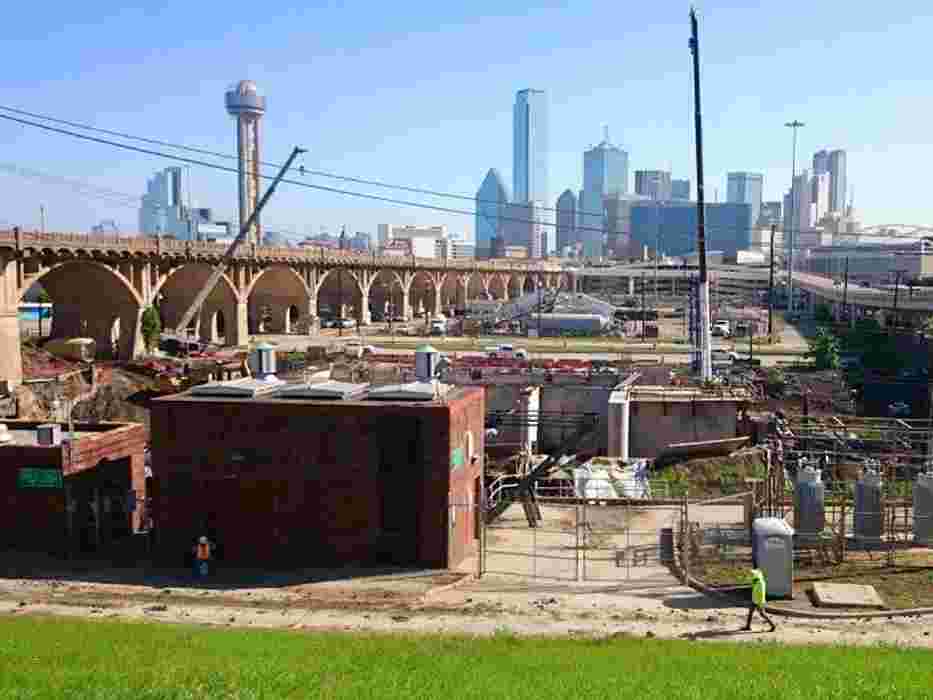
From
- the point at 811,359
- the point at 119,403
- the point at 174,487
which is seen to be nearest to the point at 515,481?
the point at 174,487

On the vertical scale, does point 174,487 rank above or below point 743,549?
above

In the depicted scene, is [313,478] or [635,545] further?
[635,545]

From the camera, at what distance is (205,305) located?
253 feet

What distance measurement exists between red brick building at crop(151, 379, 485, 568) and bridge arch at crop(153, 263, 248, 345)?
53.8 metres

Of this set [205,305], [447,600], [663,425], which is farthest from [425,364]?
[205,305]

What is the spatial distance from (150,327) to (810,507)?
51228 millimetres

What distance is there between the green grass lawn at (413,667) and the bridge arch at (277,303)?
242ft

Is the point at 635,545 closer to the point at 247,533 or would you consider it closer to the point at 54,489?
the point at 247,533

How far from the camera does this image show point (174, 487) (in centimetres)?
2088

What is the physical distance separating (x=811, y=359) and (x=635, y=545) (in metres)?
41.0

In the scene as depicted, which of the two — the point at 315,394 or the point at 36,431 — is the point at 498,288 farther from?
the point at 315,394

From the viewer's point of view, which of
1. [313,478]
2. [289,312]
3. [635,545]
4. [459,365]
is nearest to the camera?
[313,478]

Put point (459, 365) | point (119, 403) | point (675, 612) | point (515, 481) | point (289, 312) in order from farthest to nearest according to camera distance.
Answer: point (289, 312)
point (119, 403)
point (459, 365)
point (515, 481)
point (675, 612)

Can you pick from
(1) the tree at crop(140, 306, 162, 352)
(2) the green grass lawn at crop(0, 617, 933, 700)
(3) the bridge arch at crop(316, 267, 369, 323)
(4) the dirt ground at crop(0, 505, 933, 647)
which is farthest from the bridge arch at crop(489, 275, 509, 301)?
(2) the green grass lawn at crop(0, 617, 933, 700)
